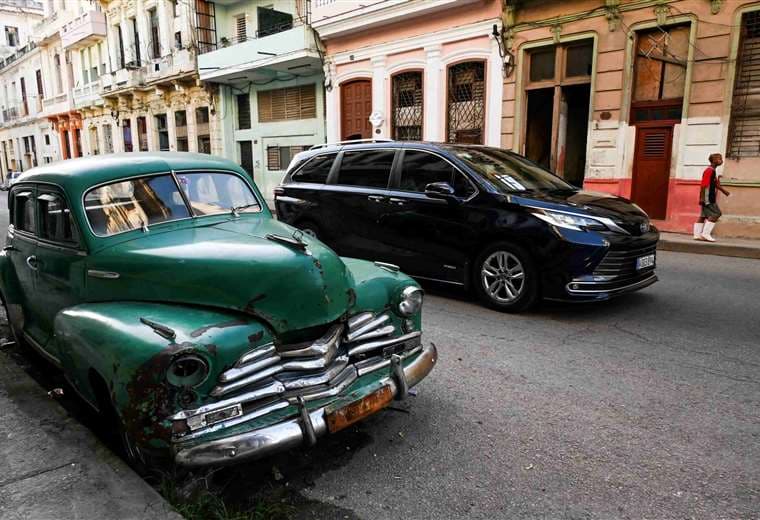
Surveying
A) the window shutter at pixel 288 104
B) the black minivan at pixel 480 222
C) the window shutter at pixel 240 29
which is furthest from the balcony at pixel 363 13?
the black minivan at pixel 480 222

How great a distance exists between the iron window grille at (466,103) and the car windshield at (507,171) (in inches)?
323

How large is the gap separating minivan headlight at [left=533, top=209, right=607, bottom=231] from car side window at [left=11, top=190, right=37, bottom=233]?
181 inches

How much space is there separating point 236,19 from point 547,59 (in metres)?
14.8

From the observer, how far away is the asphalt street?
9.05 ft

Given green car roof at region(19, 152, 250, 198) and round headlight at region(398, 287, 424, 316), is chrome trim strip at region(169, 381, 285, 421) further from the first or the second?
green car roof at region(19, 152, 250, 198)

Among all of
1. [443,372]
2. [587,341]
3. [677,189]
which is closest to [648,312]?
[587,341]

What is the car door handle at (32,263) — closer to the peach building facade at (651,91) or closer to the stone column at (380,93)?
the peach building facade at (651,91)

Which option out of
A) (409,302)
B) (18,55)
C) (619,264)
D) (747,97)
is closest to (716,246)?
(747,97)

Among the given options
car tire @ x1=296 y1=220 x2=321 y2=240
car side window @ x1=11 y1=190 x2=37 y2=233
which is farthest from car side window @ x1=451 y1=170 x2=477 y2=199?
car side window @ x1=11 y1=190 x2=37 y2=233

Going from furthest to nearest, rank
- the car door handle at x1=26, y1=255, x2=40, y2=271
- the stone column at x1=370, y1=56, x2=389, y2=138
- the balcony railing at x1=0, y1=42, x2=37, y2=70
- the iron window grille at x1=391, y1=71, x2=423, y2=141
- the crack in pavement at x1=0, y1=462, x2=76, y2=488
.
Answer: the balcony railing at x1=0, y1=42, x2=37, y2=70
the stone column at x1=370, y1=56, x2=389, y2=138
the iron window grille at x1=391, y1=71, x2=423, y2=141
the car door handle at x1=26, y1=255, x2=40, y2=271
the crack in pavement at x1=0, y1=462, x2=76, y2=488

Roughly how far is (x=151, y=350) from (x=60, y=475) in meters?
0.90

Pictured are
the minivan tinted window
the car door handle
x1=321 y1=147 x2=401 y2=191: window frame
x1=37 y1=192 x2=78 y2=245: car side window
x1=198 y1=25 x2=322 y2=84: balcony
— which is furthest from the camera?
x1=198 y1=25 x2=322 y2=84: balcony

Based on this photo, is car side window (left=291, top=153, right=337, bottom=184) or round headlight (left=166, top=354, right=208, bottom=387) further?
car side window (left=291, top=153, right=337, bottom=184)

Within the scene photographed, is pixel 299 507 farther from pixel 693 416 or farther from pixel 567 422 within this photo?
pixel 693 416
